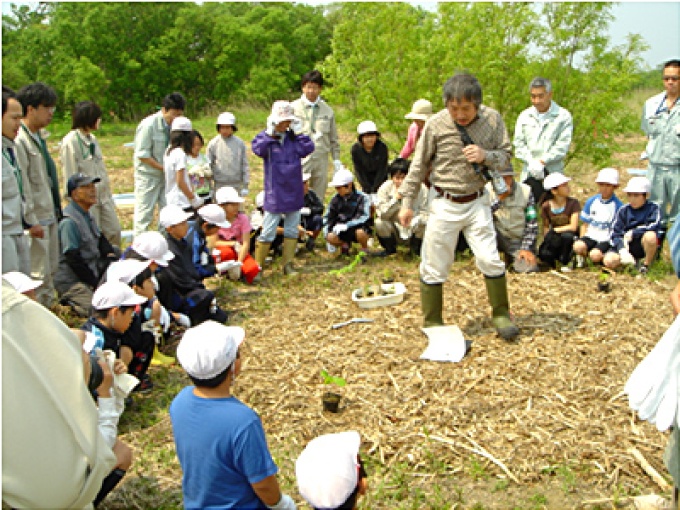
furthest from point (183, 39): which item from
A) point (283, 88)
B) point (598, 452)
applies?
point (598, 452)

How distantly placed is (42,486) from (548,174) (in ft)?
22.5

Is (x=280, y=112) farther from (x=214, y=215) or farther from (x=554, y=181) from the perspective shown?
(x=554, y=181)

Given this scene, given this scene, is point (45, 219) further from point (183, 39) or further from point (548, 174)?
point (183, 39)

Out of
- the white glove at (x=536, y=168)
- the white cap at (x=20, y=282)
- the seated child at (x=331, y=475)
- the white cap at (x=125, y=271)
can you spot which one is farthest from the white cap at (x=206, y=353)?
the white glove at (x=536, y=168)

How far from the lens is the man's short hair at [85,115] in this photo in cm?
708

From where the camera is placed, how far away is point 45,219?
6484 mm

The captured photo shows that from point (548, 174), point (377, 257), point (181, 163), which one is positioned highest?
point (181, 163)

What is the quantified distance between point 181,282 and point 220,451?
11.9ft

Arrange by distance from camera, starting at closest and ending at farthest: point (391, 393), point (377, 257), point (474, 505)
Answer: point (474, 505) < point (391, 393) < point (377, 257)

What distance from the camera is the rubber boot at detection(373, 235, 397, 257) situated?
817 centimetres

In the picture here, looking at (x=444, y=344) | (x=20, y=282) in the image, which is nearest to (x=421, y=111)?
(x=444, y=344)

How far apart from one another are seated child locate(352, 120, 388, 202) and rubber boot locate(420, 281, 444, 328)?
3252mm

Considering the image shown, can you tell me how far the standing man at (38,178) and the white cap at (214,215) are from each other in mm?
1391

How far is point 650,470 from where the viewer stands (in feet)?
12.8
